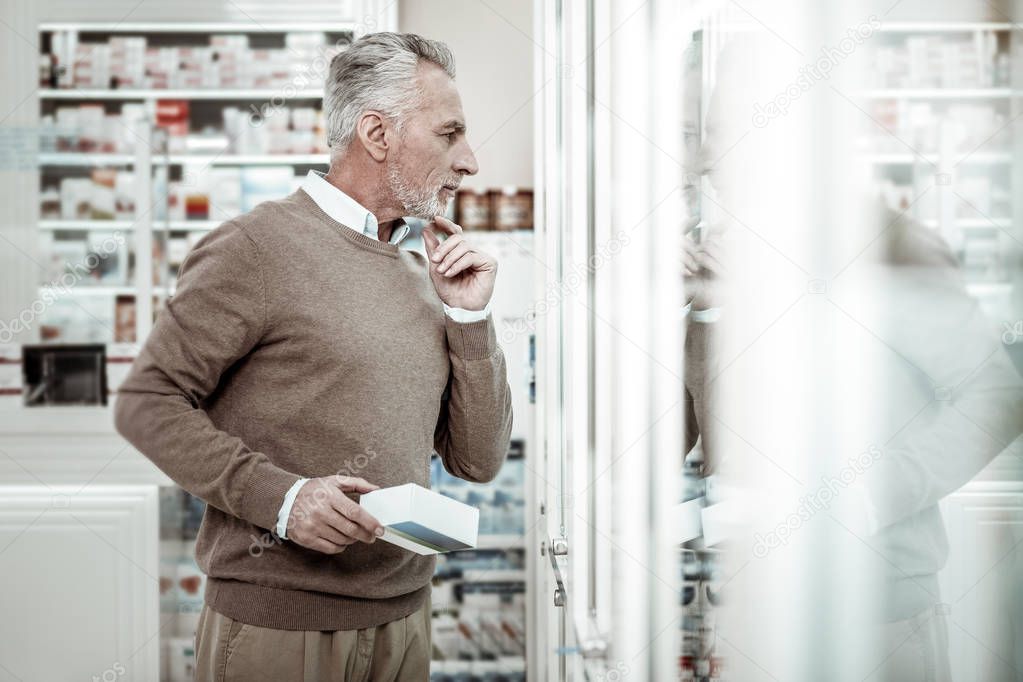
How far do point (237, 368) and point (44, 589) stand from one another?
1.86 metres

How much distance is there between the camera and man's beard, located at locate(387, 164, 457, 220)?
1.48 meters

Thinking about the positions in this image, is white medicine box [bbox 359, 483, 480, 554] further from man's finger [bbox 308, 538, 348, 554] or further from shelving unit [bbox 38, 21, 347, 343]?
shelving unit [bbox 38, 21, 347, 343]

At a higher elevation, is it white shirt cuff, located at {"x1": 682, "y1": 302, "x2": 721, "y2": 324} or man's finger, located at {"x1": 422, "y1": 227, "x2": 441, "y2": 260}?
man's finger, located at {"x1": 422, "y1": 227, "x2": 441, "y2": 260}

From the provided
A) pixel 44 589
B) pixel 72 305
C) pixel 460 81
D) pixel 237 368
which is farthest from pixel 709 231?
pixel 72 305

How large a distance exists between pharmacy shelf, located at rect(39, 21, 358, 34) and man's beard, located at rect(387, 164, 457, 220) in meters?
2.17

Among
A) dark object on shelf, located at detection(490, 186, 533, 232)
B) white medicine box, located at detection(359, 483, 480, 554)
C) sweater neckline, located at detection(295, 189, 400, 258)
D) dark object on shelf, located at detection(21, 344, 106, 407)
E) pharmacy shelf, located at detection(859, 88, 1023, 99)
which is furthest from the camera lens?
dark object on shelf, located at detection(490, 186, 533, 232)

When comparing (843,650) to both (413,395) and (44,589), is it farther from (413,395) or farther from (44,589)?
(44,589)

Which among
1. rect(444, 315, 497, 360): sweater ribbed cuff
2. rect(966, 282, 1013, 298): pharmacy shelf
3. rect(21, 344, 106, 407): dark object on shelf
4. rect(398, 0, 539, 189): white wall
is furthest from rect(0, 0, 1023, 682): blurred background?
rect(21, 344, 106, 407): dark object on shelf

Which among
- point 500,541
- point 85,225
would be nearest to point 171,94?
point 85,225

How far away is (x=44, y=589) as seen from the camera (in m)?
2.71

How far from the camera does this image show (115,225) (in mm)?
3355

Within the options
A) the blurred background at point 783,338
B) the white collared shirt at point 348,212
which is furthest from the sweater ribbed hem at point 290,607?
the white collared shirt at point 348,212

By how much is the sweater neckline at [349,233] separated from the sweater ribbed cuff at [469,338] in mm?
163

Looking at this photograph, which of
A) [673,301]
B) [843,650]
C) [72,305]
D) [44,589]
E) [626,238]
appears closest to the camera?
[843,650]
